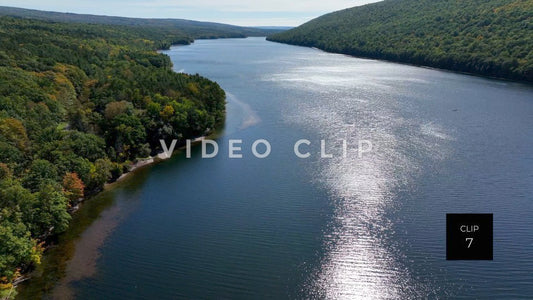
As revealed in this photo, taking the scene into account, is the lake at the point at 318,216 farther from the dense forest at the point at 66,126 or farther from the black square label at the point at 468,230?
the black square label at the point at 468,230

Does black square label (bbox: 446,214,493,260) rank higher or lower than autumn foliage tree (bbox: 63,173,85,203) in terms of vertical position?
higher

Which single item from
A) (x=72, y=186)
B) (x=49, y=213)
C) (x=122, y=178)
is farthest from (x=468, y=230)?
(x=122, y=178)

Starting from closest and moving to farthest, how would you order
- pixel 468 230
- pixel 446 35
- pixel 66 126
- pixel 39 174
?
pixel 468 230 → pixel 39 174 → pixel 66 126 → pixel 446 35

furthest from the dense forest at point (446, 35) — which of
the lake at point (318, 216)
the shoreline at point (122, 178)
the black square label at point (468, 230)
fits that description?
the black square label at point (468, 230)

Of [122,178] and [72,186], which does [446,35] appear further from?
[72,186]

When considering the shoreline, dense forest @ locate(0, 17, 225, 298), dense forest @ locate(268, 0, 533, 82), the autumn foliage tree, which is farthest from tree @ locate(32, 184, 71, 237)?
dense forest @ locate(268, 0, 533, 82)

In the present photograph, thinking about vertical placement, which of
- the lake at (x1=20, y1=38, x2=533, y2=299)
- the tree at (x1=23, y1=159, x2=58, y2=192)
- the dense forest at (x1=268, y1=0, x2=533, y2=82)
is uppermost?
the dense forest at (x1=268, y1=0, x2=533, y2=82)

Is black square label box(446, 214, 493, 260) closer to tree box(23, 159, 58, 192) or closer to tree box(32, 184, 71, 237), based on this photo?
tree box(32, 184, 71, 237)
